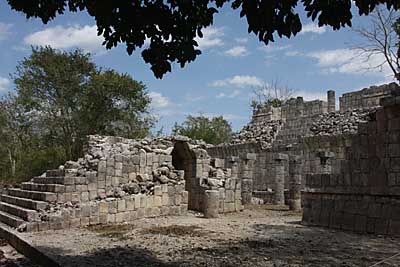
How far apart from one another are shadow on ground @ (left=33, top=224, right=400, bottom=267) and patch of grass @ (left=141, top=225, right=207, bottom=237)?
118 cm

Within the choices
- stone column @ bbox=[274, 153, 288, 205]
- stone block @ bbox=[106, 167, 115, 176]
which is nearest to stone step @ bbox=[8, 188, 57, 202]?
stone block @ bbox=[106, 167, 115, 176]

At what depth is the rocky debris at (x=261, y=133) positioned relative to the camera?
2706cm

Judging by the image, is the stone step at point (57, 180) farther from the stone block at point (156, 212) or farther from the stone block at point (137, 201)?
the stone block at point (156, 212)

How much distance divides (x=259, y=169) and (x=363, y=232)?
46.4 ft

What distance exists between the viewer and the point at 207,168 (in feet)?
57.1

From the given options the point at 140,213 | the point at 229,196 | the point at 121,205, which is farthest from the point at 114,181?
the point at 229,196

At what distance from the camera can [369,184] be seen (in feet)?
35.7

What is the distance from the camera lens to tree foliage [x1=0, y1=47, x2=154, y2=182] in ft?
101

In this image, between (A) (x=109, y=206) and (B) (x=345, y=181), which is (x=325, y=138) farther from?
(A) (x=109, y=206)

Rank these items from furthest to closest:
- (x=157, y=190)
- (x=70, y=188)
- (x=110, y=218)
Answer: (x=157, y=190) → (x=70, y=188) → (x=110, y=218)

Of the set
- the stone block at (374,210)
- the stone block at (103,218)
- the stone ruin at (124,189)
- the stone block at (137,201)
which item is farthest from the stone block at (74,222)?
the stone block at (374,210)

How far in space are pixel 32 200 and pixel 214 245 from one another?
6834 mm

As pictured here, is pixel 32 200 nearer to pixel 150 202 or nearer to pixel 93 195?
pixel 93 195

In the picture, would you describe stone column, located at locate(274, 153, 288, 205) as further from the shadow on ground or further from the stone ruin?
the shadow on ground
